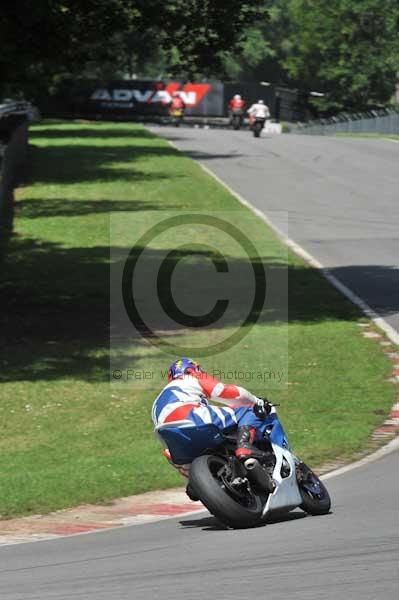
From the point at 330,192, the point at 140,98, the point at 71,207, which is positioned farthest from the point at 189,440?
the point at 140,98

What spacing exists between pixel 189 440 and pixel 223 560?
123 cm

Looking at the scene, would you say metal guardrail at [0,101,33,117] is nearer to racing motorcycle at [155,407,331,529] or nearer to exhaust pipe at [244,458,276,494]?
racing motorcycle at [155,407,331,529]

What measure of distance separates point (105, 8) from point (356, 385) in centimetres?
775

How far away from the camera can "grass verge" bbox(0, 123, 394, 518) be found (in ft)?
37.9

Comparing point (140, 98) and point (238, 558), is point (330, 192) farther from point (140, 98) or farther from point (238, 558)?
point (140, 98)

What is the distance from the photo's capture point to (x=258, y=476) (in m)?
8.99

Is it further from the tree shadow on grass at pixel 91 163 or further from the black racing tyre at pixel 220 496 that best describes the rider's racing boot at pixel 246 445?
the tree shadow on grass at pixel 91 163

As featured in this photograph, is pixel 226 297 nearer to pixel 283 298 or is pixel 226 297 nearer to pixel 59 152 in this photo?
pixel 283 298

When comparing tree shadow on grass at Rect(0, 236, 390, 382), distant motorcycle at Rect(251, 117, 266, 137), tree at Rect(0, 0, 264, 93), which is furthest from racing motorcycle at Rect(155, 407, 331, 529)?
distant motorcycle at Rect(251, 117, 266, 137)

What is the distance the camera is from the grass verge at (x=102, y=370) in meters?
11.6

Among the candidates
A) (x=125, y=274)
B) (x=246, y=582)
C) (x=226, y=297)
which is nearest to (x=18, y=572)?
(x=246, y=582)

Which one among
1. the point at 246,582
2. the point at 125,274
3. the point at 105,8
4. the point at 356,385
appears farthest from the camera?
the point at 125,274

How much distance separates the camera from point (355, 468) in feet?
36.5

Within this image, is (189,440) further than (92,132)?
No
